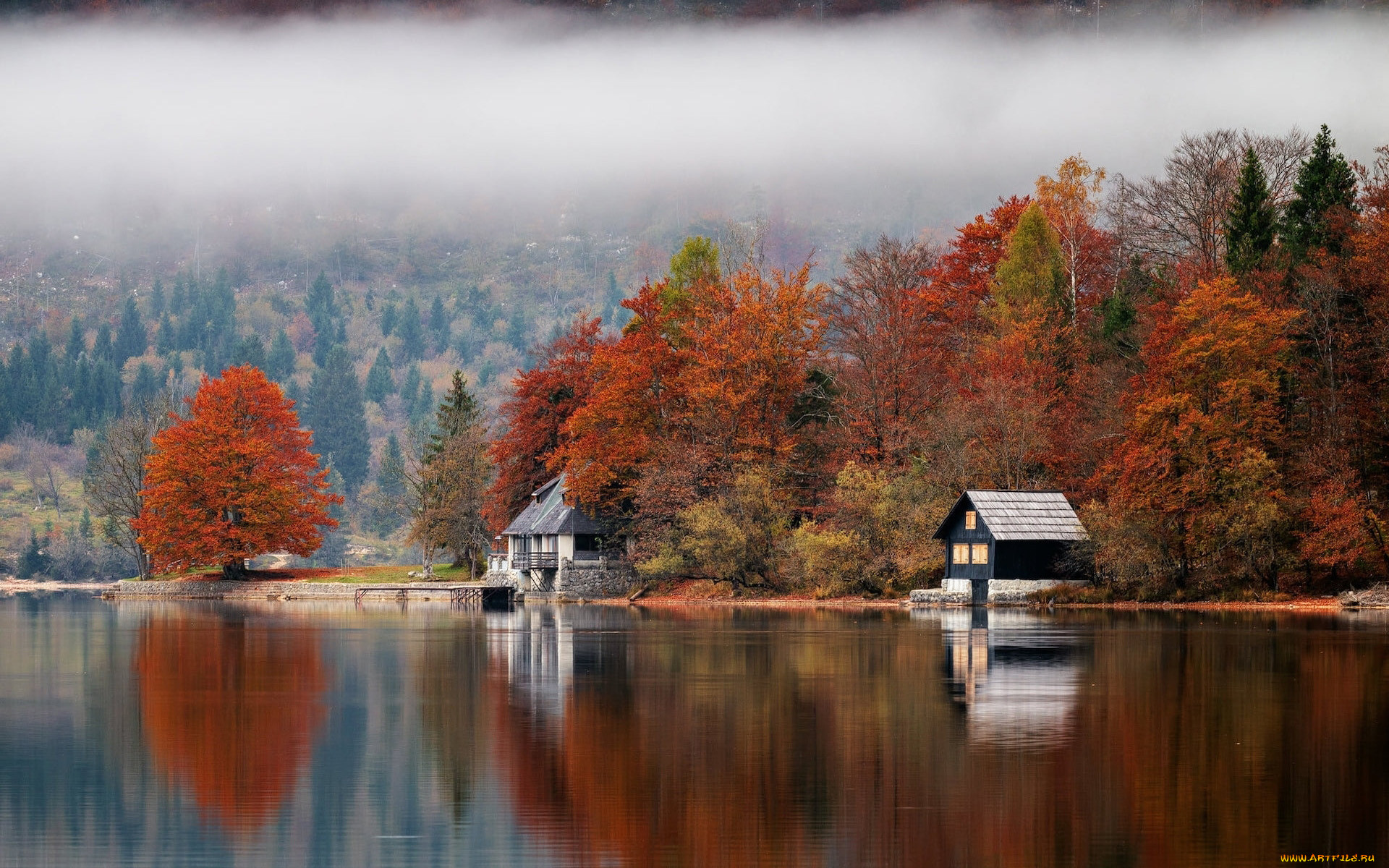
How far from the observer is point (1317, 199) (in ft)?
239

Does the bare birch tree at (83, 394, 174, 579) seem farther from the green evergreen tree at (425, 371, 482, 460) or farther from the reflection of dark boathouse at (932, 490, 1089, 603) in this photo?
the reflection of dark boathouse at (932, 490, 1089, 603)

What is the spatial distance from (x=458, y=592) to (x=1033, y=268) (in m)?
40.5

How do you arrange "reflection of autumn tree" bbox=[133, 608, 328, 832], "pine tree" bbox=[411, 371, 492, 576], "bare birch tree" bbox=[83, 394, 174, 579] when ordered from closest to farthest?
"reflection of autumn tree" bbox=[133, 608, 328, 832] < "pine tree" bbox=[411, 371, 492, 576] < "bare birch tree" bbox=[83, 394, 174, 579]

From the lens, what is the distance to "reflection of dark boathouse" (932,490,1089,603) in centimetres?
7069

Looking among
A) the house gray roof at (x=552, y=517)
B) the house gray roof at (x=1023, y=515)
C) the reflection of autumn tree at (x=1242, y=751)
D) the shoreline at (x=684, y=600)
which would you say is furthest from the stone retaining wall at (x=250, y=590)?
the reflection of autumn tree at (x=1242, y=751)

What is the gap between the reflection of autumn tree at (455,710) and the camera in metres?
24.0

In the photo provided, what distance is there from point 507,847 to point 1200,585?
5528cm

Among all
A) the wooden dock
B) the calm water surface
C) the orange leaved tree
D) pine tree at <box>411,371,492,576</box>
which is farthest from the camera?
pine tree at <box>411,371,492,576</box>

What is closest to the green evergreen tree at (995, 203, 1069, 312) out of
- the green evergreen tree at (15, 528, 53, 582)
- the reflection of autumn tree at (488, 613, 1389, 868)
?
the reflection of autumn tree at (488, 613, 1389, 868)

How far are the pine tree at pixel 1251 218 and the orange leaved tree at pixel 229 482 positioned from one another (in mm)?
59915

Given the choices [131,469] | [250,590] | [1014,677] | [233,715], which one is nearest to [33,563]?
[131,469]

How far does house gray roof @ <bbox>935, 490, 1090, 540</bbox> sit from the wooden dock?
33542mm

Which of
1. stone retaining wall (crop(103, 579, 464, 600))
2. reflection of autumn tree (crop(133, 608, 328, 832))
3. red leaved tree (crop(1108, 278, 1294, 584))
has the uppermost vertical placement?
red leaved tree (crop(1108, 278, 1294, 584))

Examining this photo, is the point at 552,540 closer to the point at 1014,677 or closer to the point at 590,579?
the point at 590,579
